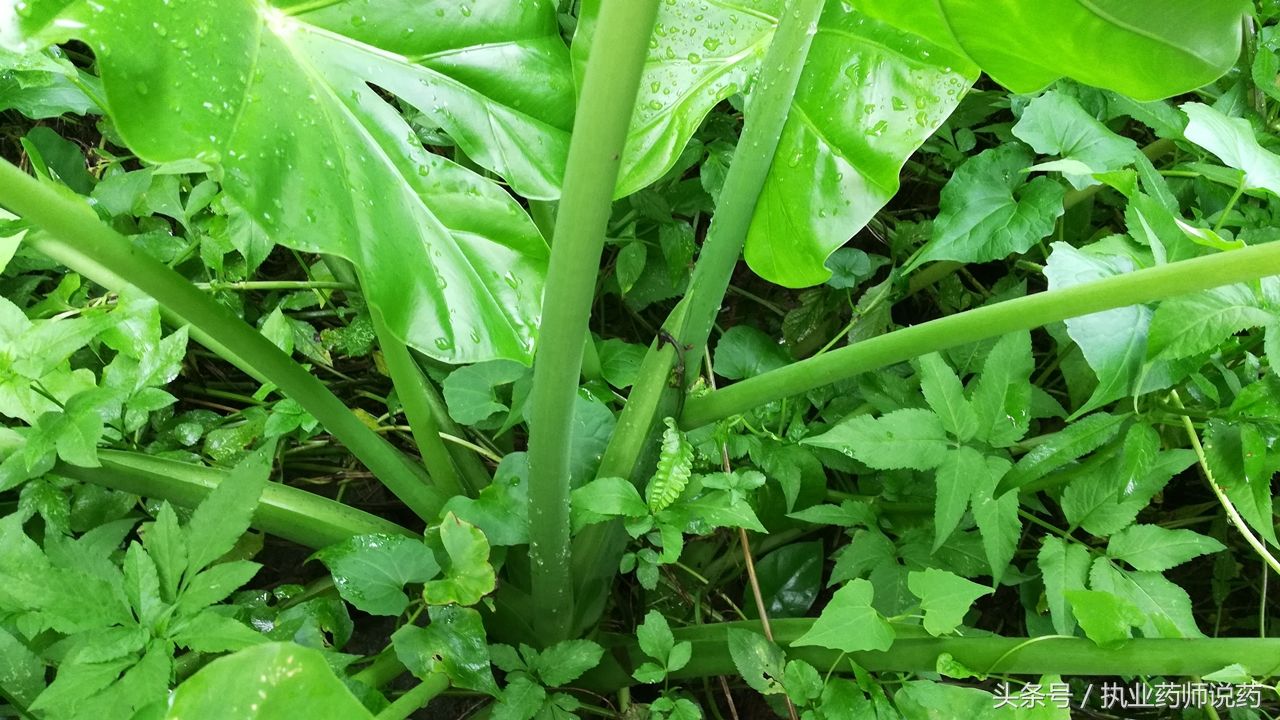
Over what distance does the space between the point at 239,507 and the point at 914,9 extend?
1.96 feet

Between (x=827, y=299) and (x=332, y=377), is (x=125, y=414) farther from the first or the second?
(x=827, y=299)

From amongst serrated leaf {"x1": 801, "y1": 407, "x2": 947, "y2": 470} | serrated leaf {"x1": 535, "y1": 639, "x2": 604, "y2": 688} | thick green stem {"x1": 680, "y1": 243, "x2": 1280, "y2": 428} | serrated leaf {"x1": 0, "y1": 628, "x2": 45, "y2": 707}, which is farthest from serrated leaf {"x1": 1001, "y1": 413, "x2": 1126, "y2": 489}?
serrated leaf {"x1": 0, "y1": 628, "x2": 45, "y2": 707}

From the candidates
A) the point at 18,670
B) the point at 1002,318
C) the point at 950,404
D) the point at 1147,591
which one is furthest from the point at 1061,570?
the point at 18,670

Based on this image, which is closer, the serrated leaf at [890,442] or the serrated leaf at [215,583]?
the serrated leaf at [215,583]

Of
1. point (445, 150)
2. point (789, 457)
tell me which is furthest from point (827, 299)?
point (445, 150)

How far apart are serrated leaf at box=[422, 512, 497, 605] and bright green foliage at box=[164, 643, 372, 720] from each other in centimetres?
28

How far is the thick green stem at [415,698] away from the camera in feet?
2.10

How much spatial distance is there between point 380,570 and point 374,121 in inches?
15.2

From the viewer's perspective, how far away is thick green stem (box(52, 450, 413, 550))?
2.53 feet

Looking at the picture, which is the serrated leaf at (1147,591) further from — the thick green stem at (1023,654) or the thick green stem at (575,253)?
the thick green stem at (575,253)

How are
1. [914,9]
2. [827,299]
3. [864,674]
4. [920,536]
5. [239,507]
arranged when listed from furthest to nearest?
1. [827,299]
2. [920,536]
3. [864,674]
4. [239,507]
5. [914,9]

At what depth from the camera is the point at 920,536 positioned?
86cm

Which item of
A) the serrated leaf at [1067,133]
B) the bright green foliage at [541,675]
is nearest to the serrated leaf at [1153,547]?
the serrated leaf at [1067,133]

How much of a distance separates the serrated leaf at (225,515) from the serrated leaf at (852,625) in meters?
0.45
